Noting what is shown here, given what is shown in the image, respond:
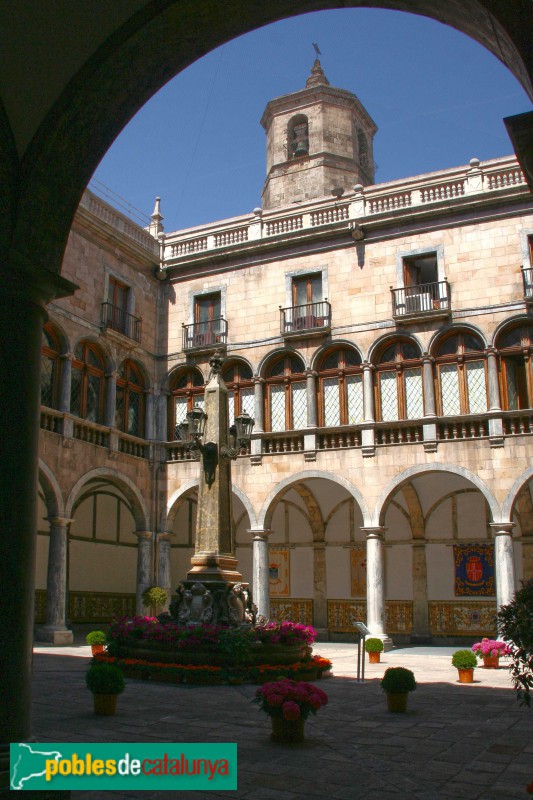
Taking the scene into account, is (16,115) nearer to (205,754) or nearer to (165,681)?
(205,754)

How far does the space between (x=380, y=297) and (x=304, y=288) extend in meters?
2.57

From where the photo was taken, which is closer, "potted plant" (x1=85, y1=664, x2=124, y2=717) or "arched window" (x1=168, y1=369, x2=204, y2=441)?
"potted plant" (x1=85, y1=664, x2=124, y2=717)

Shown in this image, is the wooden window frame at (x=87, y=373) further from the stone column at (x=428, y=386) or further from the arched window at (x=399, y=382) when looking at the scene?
the stone column at (x=428, y=386)

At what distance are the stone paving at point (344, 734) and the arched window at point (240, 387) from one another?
496 inches

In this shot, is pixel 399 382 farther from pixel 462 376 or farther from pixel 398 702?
pixel 398 702

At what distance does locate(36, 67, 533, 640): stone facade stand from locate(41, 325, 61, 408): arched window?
0.59 ft

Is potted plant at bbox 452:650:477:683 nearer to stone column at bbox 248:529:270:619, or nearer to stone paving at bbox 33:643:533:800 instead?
stone paving at bbox 33:643:533:800

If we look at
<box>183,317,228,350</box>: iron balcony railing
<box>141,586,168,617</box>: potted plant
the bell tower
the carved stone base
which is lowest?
<box>141,586,168,617</box>: potted plant

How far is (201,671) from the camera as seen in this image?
11.7m

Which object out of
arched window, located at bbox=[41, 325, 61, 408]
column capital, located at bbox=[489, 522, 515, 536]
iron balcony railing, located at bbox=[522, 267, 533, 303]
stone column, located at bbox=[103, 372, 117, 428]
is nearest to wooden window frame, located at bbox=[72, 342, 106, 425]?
stone column, located at bbox=[103, 372, 117, 428]

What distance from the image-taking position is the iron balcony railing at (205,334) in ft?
80.6

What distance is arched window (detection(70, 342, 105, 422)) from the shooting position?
2200 centimetres

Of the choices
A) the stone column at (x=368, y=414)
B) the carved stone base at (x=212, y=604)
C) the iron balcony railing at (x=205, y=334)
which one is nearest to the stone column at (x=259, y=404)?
the iron balcony railing at (x=205, y=334)

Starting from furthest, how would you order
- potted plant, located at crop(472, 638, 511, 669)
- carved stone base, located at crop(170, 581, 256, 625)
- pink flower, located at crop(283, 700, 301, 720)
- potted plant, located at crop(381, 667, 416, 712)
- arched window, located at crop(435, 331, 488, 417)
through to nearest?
arched window, located at crop(435, 331, 488, 417) → potted plant, located at crop(472, 638, 511, 669) → carved stone base, located at crop(170, 581, 256, 625) → potted plant, located at crop(381, 667, 416, 712) → pink flower, located at crop(283, 700, 301, 720)
